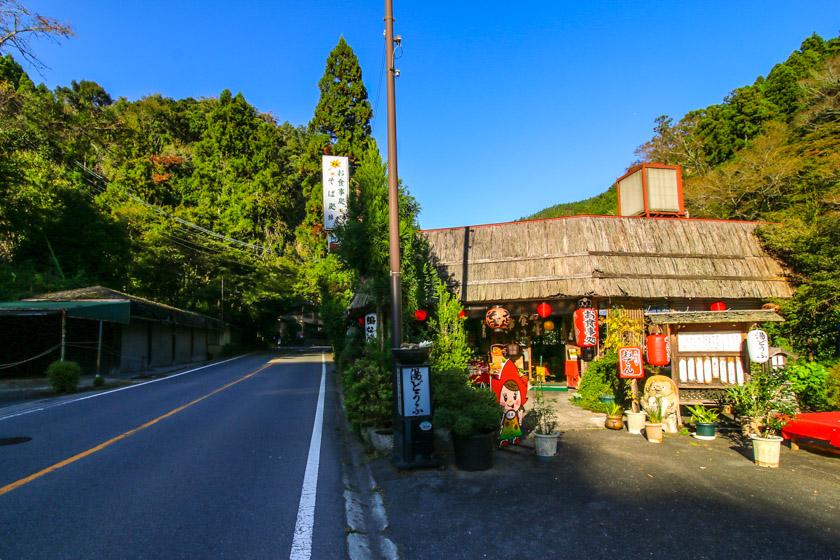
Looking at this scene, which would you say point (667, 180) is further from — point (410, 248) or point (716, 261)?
point (410, 248)

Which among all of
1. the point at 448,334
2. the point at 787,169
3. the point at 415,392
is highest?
the point at 787,169

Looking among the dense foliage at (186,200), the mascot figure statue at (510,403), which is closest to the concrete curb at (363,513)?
the mascot figure statue at (510,403)

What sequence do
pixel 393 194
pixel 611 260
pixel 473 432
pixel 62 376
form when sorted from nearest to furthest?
pixel 473 432
pixel 393 194
pixel 611 260
pixel 62 376

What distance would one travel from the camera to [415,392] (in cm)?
693

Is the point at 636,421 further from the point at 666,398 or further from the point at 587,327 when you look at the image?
the point at 587,327

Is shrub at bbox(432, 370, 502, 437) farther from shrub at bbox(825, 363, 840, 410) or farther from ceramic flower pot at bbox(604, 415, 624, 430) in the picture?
shrub at bbox(825, 363, 840, 410)

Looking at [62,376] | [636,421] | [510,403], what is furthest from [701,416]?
[62,376]

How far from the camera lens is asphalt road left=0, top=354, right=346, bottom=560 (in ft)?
15.0

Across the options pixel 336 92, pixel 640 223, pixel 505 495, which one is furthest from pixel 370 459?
pixel 336 92

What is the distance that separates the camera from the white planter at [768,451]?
6719 millimetres

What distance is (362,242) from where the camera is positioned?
10.4m

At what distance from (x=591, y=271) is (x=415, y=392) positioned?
9642 mm

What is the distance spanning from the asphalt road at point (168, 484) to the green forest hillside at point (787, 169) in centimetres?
1334

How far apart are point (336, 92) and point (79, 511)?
28984 millimetres
